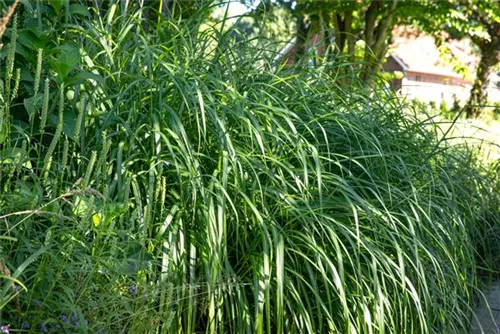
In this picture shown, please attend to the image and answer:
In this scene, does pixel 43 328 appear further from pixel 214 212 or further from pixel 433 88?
pixel 433 88

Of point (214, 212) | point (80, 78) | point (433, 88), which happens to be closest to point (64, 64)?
point (80, 78)

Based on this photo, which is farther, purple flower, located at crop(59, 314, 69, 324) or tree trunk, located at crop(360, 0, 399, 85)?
tree trunk, located at crop(360, 0, 399, 85)

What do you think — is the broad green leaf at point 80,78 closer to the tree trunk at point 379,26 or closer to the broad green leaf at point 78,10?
the broad green leaf at point 78,10

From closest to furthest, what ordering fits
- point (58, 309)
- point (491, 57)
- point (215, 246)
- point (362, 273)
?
point (58, 309), point (215, 246), point (362, 273), point (491, 57)

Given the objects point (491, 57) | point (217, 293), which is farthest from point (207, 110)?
point (491, 57)

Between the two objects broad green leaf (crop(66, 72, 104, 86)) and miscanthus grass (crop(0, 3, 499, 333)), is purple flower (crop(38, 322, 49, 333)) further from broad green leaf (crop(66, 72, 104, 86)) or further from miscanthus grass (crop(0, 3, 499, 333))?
broad green leaf (crop(66, 72, 104, 86))

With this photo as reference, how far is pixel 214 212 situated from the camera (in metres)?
3.40

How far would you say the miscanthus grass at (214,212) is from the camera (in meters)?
2.90

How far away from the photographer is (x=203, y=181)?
361 centimetres

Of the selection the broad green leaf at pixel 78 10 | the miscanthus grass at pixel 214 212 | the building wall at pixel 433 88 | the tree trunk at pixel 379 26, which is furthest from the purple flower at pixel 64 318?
the tree trunk at pixel 379 26

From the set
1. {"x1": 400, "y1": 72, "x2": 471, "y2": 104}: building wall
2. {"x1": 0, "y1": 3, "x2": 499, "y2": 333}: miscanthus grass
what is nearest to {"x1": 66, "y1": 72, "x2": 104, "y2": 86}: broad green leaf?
{"x1": 0, "y1": 3, "x2": 499, "y2": 333}: miscanthus grass

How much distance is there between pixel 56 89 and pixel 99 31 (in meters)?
0.45

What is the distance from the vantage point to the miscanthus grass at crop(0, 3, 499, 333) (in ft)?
9.53

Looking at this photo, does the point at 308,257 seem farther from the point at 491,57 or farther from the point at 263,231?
the point at 491,57
